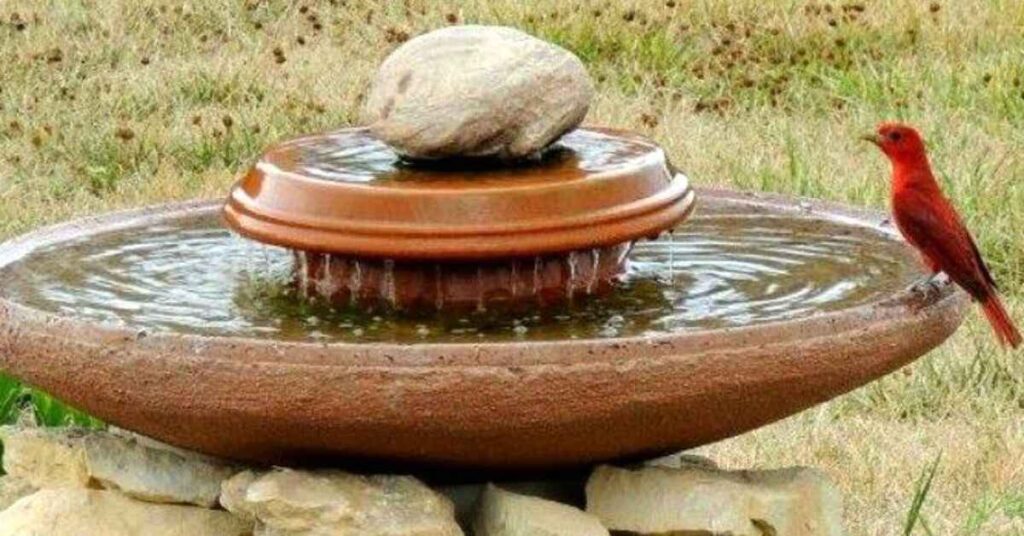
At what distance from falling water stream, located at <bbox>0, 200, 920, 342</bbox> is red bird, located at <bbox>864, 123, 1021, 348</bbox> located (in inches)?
4.9

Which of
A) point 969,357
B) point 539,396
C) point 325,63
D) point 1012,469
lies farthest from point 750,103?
point 539,396

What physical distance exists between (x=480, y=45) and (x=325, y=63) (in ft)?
Result: 16.3

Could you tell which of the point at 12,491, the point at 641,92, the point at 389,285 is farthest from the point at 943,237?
the point at 641,92

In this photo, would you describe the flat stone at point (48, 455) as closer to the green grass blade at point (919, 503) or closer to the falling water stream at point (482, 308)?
the falling water stream at point (482, 308)

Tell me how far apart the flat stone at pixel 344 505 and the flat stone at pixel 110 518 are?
327mm

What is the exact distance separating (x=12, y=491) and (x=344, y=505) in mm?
1308

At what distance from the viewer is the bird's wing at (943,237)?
12.7 ft

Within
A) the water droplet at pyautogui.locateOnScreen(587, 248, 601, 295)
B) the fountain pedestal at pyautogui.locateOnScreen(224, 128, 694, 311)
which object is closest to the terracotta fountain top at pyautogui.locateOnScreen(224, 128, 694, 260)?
the fountain pedestal at pyautogui.locateOnScreen(224, 128, 694, 311)

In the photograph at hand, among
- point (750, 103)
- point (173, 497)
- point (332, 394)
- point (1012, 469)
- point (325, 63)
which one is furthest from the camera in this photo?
point (325, 63)

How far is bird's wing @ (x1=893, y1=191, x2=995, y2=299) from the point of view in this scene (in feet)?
12.7

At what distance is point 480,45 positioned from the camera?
3846 mm

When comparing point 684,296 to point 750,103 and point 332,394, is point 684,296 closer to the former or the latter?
point 332,394

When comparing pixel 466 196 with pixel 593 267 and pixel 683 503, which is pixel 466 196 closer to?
pixel 593 267

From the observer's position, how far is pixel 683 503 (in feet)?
12.5
